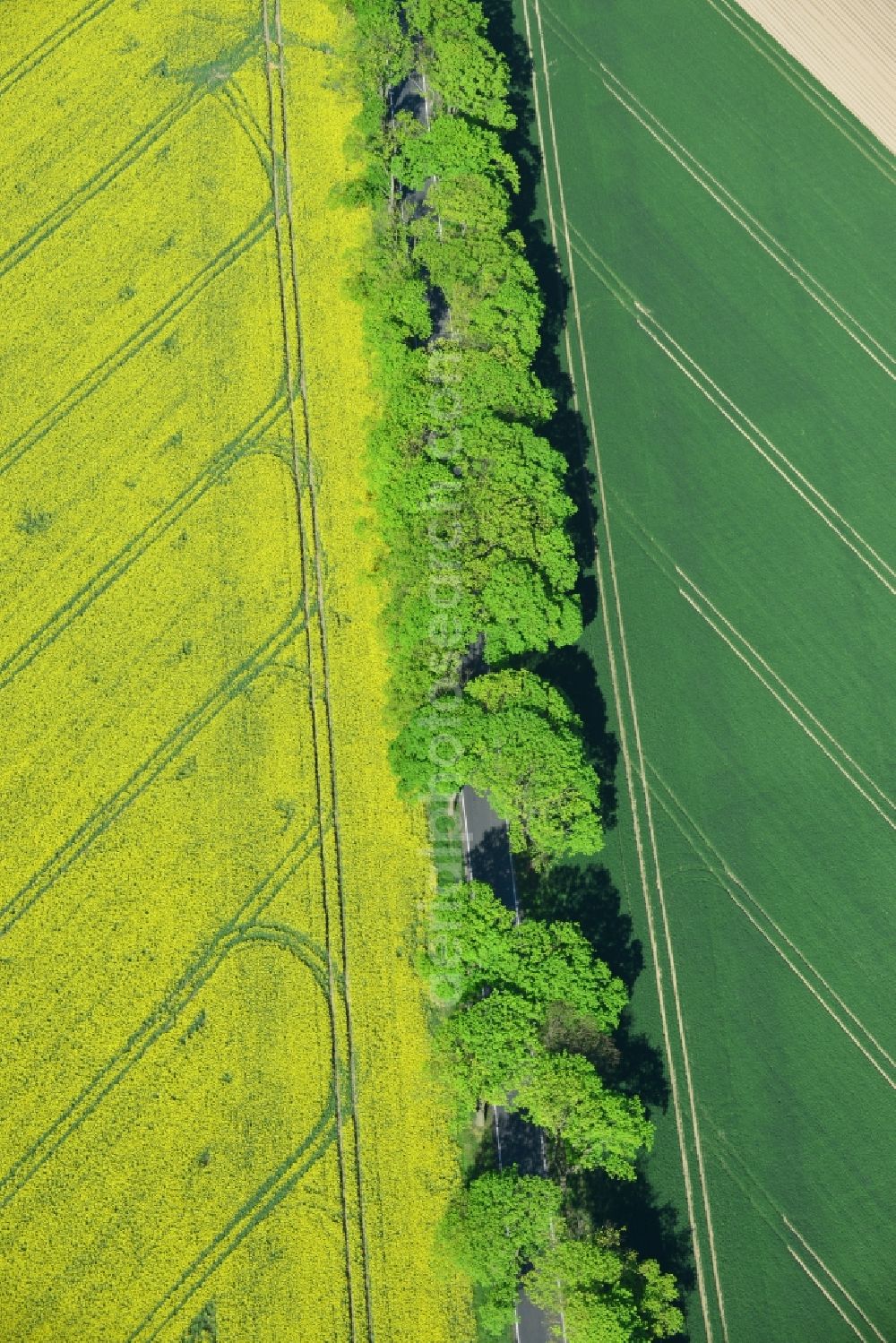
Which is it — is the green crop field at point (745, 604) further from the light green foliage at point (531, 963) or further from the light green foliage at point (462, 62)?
the light green foliage at point (531, 963)

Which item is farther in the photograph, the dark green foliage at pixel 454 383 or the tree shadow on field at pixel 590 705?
the tree shadow on field at pixel 590 705

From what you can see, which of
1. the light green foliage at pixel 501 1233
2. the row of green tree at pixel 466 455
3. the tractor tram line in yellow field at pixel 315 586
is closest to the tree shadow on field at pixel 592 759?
the row of green tree at pixel 466 455

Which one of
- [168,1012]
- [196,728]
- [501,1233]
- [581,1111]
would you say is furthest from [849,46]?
[501,1233]

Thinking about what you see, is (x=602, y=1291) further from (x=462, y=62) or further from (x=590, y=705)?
(x=462, y=62)

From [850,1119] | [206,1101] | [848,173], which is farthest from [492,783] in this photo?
[848,173]

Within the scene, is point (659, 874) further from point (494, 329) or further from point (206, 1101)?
point (494, 329)

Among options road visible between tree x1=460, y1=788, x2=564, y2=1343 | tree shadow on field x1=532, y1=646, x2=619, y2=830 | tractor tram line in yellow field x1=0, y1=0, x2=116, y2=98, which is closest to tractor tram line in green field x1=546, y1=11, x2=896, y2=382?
tree shadow on field x1=532, y1=646, x2=619, y2=830

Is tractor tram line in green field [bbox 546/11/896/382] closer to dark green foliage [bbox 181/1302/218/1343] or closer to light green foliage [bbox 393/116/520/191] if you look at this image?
light green foliage [bbox 393/116/520/191]
